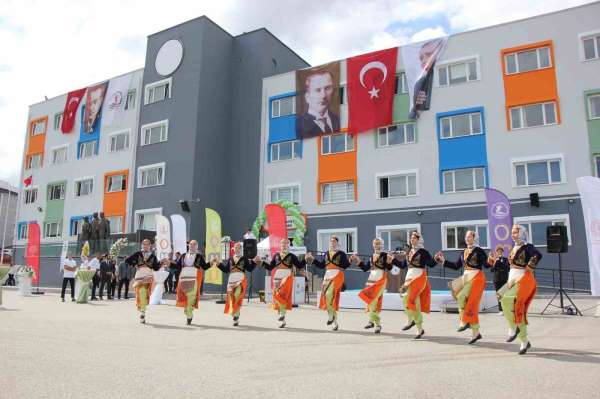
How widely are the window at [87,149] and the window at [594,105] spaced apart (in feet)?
116

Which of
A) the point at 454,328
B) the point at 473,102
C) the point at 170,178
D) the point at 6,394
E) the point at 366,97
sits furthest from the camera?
the point at 170,178

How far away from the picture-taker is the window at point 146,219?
3534cm

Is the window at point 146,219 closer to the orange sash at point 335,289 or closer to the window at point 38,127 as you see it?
the window at point 38,127

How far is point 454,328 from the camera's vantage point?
12477 mm

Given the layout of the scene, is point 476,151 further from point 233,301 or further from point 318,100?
point 233,301

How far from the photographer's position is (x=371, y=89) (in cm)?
3000

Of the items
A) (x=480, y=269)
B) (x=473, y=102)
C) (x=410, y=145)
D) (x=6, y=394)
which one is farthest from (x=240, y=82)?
(x=6, y=394)

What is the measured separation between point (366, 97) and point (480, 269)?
21.6 meters

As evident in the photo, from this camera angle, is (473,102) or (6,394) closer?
(6,394)

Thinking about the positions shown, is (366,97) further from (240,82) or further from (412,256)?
(412,256)

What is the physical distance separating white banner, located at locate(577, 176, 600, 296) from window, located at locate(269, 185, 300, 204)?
18.6 metres

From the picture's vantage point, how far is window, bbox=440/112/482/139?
27031 mm

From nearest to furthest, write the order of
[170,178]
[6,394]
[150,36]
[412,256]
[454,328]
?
[6,394] → [412,256] → [454,328] → [170,178] → [150,36]

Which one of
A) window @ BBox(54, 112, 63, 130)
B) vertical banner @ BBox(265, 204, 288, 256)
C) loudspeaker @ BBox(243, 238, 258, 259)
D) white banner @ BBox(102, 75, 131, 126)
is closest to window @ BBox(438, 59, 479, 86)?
vertical banner @ BBox(265, 204, 288, 256)
